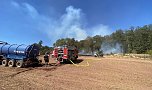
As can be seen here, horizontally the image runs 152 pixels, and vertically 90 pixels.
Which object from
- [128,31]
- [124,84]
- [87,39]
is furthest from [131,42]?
[124,84]

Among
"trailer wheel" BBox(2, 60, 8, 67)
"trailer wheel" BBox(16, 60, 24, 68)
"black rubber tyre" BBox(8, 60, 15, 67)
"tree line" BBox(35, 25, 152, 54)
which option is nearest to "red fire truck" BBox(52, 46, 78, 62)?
"trailer wheel" BBox(16, 60, 24, 68)

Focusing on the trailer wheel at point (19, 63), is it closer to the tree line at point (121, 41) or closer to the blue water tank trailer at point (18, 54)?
the blue water tank trailer at point (18, 54)

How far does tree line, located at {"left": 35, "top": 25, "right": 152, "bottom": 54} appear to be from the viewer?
124062mm

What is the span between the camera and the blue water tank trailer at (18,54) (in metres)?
29.8

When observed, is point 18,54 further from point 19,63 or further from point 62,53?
point 62,53

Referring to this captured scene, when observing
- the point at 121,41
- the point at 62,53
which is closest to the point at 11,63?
the point at 62,53

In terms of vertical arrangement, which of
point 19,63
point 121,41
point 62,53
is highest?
point 121,41

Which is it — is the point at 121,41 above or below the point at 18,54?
above

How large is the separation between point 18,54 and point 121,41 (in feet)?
370

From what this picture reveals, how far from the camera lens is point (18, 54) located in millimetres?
30203

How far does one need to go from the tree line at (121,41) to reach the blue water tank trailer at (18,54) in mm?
87810

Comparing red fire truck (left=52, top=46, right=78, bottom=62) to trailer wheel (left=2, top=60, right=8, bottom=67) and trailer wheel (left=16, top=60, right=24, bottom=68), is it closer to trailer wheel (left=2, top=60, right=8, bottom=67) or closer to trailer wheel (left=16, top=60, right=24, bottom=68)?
trailer wheel (left=16, top=60, right=24, bottom=68)

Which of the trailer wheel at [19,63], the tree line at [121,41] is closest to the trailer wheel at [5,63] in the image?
the trailer wheel at [19,63]

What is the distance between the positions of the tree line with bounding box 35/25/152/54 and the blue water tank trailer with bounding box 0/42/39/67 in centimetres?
8781
